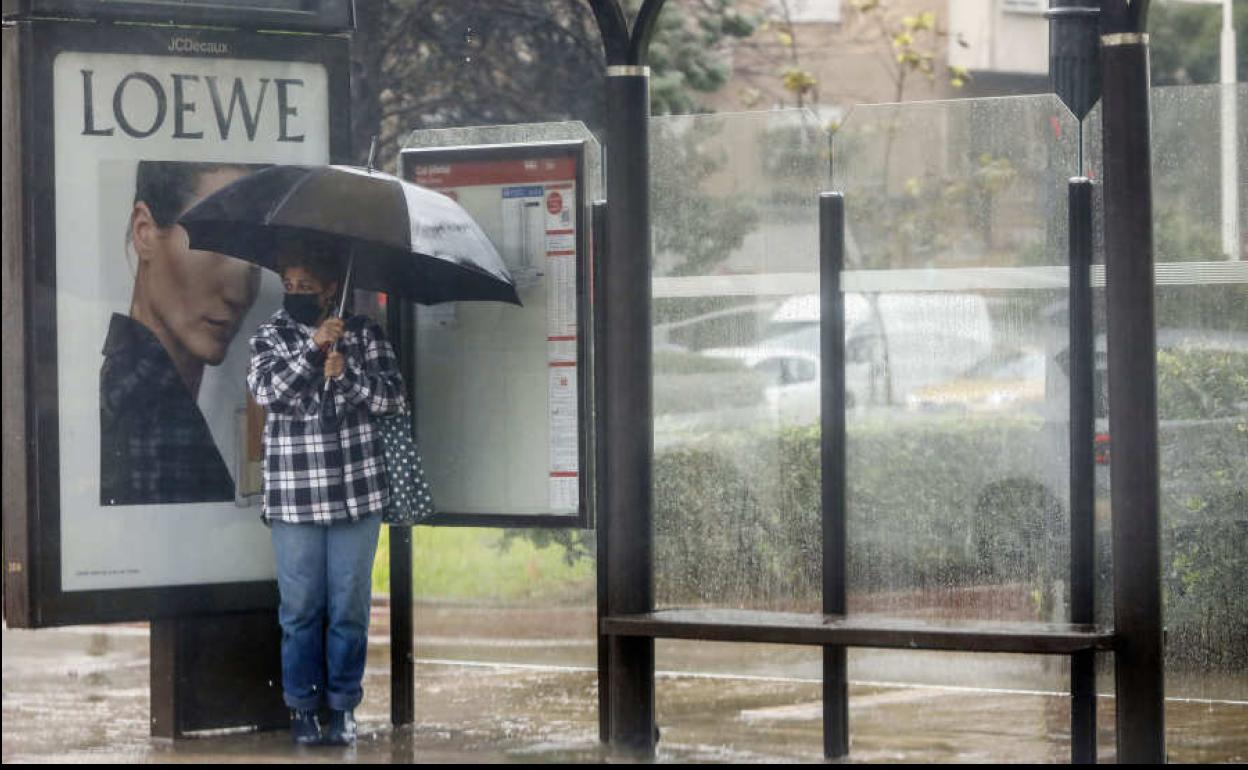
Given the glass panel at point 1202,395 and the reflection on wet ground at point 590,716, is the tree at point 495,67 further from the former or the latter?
the glass panel at point 1202,395

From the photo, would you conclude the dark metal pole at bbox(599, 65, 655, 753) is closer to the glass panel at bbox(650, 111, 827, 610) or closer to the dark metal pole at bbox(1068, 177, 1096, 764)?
the glass panel at bbox(650, 111, 827, 610)

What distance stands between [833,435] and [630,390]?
74 centimetres

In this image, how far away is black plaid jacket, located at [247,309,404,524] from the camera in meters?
7.15

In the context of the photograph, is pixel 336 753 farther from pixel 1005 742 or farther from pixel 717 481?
pixel 1005 742

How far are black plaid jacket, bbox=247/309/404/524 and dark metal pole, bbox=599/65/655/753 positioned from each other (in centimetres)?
85

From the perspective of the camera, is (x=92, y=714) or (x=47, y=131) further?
(x=92, y=714)

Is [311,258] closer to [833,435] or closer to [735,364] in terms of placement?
[735,364]

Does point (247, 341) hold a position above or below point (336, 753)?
above

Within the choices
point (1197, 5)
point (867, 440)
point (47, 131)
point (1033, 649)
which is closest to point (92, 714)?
point (47, 131)

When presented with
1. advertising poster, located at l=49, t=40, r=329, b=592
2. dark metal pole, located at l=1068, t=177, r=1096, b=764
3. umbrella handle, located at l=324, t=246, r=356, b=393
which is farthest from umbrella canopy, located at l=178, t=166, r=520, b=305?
dark metal pole, located at l=1068, t=177, r=1096, b=764

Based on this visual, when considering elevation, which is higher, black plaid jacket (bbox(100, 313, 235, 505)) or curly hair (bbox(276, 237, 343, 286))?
curly hair (bbox(276, 237, 343, 286))

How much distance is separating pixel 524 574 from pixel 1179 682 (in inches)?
107

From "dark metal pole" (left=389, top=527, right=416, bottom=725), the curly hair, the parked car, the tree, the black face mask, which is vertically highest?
the tree

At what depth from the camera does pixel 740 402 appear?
26.6 feet
